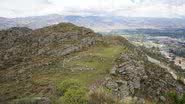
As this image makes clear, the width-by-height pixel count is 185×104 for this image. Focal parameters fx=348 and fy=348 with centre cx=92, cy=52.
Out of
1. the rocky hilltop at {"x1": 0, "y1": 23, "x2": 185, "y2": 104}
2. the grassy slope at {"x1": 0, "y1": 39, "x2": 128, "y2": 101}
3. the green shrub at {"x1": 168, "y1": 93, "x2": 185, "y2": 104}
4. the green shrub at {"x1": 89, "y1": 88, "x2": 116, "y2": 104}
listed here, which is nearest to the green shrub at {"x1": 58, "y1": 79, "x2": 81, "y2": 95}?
the rocky hilltop at {"x1": 0, "y1": 23, "x2": 185, "y2": 104}

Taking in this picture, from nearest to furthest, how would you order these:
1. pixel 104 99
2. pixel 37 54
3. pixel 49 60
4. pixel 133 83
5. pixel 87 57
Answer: pixel 104 99
pixel 133 83
pixel 87 57
pixel 49 60
pixel 37 54

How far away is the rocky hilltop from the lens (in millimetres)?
97137

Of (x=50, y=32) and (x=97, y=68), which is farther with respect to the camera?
(x=50, y=32)

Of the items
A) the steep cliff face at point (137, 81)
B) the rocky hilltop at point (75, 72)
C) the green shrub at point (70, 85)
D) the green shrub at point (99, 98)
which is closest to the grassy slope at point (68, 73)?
the rocky hilltop at point (75, 72)

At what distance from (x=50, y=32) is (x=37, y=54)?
29314 mm

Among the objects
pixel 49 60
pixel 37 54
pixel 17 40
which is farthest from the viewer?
pixel 17 40

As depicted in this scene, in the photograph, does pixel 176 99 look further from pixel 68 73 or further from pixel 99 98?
pixel 99 98

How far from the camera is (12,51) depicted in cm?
16062

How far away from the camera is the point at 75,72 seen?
111812mm

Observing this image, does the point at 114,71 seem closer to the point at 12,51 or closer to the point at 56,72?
the point at 56,72

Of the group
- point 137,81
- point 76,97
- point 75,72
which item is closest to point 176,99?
point 137,81

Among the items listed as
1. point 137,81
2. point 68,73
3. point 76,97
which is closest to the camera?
point 76,97

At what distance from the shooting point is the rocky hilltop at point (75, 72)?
97.1 metres

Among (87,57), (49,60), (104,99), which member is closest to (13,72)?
(49,60)
